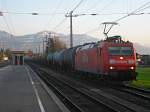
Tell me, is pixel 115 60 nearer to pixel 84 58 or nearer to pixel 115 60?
pixel 115 60

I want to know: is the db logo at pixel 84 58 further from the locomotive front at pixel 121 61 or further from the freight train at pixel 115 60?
the locomotive front at pixel 121 61

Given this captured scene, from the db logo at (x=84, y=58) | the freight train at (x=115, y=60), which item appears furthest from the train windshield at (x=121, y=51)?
the db logo at (x=84, y=58)

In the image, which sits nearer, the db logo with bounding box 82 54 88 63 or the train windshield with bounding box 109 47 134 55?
the train windshield with bounding box 109 47 134 55

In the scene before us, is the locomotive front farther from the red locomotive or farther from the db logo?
the db logo

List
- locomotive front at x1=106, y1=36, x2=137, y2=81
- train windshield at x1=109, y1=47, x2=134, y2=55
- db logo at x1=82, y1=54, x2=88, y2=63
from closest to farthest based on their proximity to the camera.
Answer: locomotive front at x1=106, y1=36, x2=137, y2=81 → train windshield at x1=109, y1=47, x2=134, y2=55 → db logo at x1=82, y1=54, x2=88, y2=63

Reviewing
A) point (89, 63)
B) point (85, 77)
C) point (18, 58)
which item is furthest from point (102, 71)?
point (18, 58)

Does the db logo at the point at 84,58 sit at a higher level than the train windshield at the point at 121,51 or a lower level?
lower

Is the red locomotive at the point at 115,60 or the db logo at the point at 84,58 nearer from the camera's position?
the red locomotive at the point at 115,60

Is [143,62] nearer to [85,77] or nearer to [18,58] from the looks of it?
[18,58]

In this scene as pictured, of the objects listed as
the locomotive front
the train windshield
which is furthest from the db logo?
the train windshield

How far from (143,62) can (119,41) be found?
77695 millimetres

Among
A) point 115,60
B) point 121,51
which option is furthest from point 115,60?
point 121,51

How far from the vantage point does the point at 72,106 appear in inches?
665

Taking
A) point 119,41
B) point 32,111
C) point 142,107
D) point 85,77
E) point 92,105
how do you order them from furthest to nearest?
point 85,77 < point 119,41 < point 92,105 < point 142,107 < point 32,111
